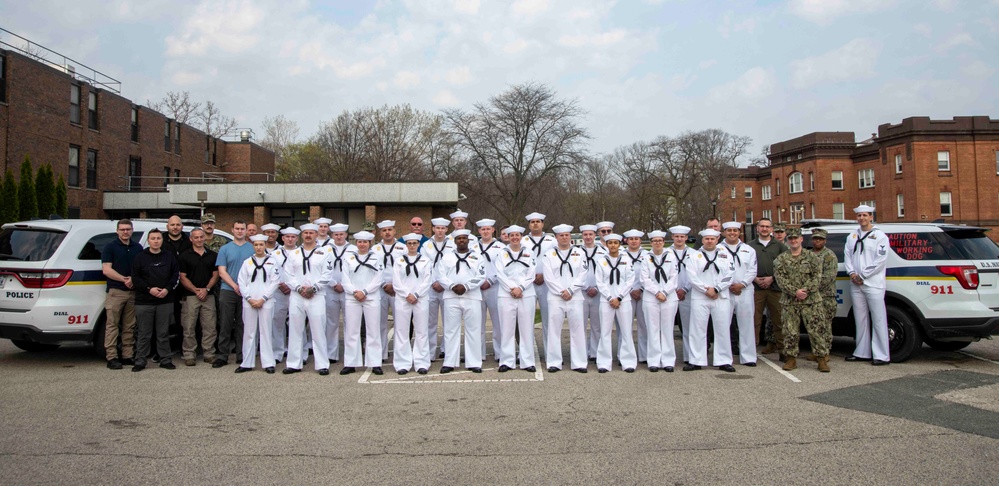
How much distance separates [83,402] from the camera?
7.00 metres

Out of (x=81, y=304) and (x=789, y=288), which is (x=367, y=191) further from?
(x=789, y=288)

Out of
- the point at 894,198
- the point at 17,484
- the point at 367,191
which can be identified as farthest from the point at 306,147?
the point at 17,484

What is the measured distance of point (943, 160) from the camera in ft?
164

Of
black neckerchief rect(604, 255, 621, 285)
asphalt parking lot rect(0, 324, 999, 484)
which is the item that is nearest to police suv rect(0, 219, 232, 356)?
asphalt parking lot rect(0, 324, 999, 484)

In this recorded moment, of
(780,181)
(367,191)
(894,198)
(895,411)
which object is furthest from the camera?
(780,181)

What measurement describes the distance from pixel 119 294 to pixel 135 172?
33908mm

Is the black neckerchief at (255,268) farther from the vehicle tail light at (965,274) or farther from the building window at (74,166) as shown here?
the building window at (74,166)

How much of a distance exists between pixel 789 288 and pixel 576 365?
2.93 metres

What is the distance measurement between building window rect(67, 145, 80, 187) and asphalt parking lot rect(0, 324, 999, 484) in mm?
28936

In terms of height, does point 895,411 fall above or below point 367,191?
below

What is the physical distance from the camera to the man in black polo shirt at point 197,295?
29.3ft

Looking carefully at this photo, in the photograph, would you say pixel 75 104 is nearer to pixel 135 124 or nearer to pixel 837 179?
pixel 135 124

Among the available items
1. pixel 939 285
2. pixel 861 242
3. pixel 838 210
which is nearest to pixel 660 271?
pixel 861 242

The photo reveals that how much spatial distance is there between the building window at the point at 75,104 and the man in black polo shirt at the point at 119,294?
2935 cm
